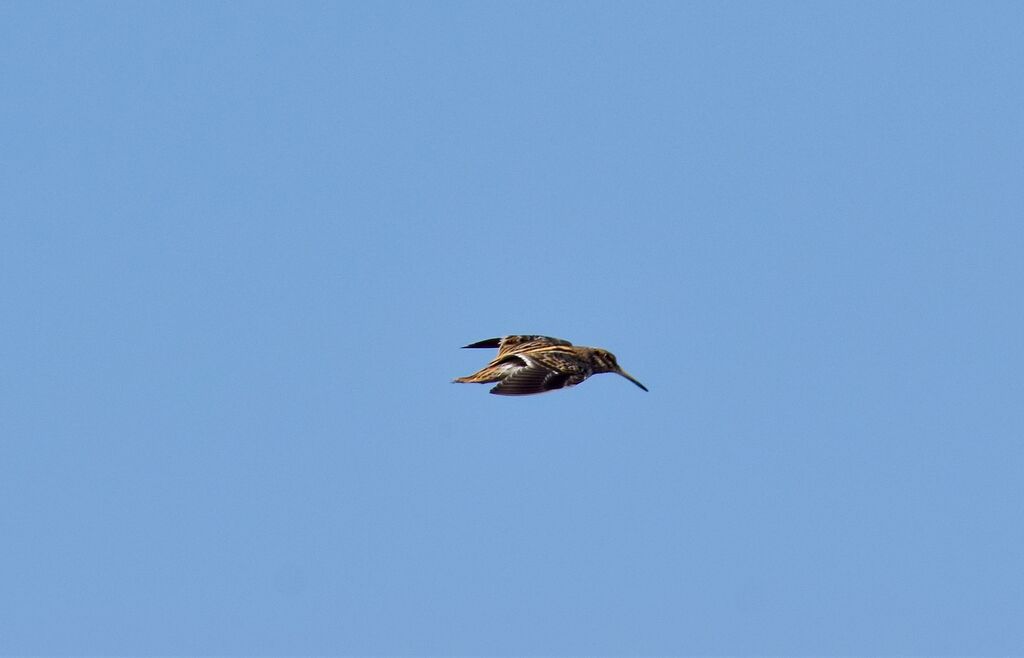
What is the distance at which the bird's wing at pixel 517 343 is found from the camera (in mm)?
53484

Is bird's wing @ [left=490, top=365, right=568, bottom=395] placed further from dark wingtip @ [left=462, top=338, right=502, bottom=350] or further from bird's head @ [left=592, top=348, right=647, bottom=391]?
dark wingtip @ [left=462, top=338, right=502, bottom=350]

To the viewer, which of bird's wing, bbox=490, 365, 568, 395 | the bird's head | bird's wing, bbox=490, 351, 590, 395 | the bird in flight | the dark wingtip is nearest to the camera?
bird's wing, bbox=490, 365, 568, 395

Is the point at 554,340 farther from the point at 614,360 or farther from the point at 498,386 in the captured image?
the point at 498,386

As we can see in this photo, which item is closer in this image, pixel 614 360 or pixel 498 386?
pixel 498 386

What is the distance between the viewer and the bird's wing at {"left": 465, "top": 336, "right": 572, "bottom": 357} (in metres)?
53.5

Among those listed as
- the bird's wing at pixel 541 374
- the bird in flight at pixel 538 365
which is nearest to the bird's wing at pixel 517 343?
the bird in flight at pixel 538 365

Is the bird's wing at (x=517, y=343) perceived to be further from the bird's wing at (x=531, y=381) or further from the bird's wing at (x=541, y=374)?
the bird's wing at (x=531, y=381)

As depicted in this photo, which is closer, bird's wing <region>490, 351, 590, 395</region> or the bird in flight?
bird's wing <region>490, 351, 590, 395</region>

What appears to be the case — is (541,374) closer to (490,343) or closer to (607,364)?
(607,364)

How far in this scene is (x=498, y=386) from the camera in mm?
44469

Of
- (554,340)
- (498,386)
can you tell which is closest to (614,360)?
(554,340)

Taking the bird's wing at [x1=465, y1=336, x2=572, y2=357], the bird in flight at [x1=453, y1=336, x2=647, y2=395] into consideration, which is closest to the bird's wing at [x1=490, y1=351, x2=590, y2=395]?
the bird in flight at [x1=453, y1=336, x2=647, y2=395]

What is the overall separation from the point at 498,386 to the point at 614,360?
9500 mm

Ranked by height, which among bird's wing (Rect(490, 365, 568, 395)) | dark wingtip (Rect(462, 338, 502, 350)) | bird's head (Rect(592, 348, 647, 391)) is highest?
dark wingtip (Rect(462, 338, 502, 350))
